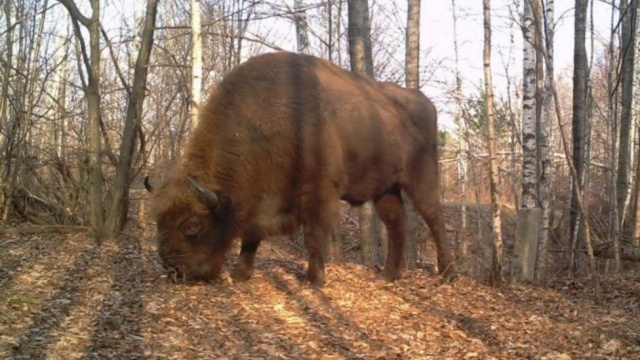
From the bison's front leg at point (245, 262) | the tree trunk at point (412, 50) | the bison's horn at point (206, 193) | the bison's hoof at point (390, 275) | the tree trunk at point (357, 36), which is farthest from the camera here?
the tree trunk at point (412, 50)

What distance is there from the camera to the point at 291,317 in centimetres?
655

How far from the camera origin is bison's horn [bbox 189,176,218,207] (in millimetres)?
7176

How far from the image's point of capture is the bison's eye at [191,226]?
24.0ft

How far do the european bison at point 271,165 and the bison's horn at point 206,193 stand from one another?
1 cm

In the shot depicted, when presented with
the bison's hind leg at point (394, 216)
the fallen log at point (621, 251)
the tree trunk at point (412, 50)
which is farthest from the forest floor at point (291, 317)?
the tree trunk at point (412, 50)

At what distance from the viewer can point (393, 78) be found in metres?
20.2

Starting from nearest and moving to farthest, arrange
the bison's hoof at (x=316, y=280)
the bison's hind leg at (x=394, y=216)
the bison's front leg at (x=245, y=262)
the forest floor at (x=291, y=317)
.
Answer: the forest floor at (x=291, y=317), the bison's hoof at (x=316, y=280), the bison's front leg at (x=245, y=262), the bison's hind leg at (x=394, y=216)

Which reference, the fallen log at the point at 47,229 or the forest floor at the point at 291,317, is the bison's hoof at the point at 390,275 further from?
the fallen log at the point at 47,229

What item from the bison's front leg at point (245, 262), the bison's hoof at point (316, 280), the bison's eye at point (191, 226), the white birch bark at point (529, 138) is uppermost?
the white birch bark at point (529, 138)

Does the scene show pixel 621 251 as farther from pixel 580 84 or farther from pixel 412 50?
pixel 412 50

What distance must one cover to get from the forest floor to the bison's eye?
0.66 m

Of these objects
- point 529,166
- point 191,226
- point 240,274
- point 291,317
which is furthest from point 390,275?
point 529,166

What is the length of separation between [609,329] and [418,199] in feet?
11.9

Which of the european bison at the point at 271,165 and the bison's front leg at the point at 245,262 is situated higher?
the european bison at the point at 271,165
